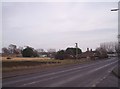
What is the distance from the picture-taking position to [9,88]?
606 inches

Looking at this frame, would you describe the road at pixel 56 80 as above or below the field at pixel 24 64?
below

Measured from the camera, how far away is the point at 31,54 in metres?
151

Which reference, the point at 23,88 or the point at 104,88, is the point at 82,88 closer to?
the point at 104,88

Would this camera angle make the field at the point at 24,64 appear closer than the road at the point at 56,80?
No

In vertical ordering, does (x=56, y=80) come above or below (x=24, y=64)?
below

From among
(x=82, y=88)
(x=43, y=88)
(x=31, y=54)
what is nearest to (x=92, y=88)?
Answer: (x=82, y=88)

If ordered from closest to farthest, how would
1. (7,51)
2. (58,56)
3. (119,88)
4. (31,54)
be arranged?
1. (119,88)
2. (58,56)
3. (31,54)
4. (7,51)

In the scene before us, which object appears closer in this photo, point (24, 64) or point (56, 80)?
point (56, 80)

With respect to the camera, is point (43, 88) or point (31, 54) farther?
point (31, 54)

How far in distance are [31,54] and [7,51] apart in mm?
50637

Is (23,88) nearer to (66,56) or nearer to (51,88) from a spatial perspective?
(51,88)

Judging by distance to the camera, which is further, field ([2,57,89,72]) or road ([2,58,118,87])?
field ([2,57,89,72])

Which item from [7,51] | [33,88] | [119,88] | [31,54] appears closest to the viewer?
[33,88]

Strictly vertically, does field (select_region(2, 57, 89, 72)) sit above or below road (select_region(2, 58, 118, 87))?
above
